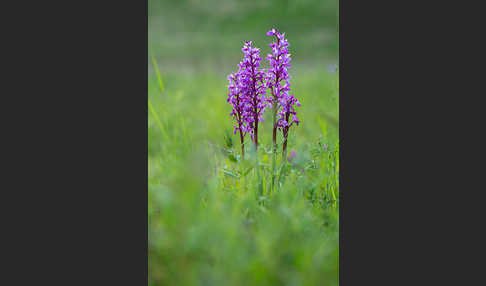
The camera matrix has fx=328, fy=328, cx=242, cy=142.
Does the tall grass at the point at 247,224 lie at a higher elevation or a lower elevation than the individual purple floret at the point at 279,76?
lower

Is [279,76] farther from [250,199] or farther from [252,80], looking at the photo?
[250,199]

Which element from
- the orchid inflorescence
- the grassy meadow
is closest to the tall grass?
the grassy meadow

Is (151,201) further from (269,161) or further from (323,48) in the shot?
(323,48)

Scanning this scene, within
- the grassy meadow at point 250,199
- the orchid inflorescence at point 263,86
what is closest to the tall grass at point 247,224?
the grassy meadow at point 250,199

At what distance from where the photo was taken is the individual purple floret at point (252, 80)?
220cm

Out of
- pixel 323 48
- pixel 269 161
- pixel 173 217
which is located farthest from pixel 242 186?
pixel 323 48

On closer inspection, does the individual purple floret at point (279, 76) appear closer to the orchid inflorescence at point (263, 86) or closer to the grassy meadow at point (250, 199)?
the orchid inflorescence at point (263, 86)

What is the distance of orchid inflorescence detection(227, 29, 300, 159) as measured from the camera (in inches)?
86.4

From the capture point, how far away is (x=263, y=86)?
7.34 ft

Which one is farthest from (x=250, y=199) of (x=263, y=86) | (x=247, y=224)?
(x=263, y=86)

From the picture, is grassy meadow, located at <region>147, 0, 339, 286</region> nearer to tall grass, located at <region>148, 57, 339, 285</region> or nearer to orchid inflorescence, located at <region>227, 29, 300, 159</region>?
tall grass, located at <region>148, 57, 339, 285</region>

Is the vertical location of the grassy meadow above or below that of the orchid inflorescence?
below

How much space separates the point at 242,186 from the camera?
2168 mm

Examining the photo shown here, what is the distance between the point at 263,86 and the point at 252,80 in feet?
0.28
